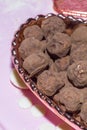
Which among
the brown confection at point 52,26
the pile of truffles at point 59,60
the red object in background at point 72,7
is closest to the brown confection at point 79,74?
the pile of truffles at point 59,60

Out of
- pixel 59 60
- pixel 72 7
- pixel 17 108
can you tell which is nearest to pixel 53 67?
pixel 59 60

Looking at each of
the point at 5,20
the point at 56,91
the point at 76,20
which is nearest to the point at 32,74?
the point at 56,91

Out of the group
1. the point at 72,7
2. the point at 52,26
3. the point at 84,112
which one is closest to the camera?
the point at 84,112

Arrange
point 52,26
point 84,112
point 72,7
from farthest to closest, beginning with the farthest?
point 72,7 < point 52,26 < point 84,112

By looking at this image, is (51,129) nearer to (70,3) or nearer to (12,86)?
→ (12,86)

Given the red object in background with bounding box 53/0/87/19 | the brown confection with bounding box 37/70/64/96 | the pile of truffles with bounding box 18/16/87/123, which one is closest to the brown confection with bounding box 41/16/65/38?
the pile of truffles with bounding box 18/16/87/123

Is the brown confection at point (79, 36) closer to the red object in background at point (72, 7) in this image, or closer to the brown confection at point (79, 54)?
the brown confection at point (79, 54)

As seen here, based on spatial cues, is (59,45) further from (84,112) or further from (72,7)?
(72,7)
